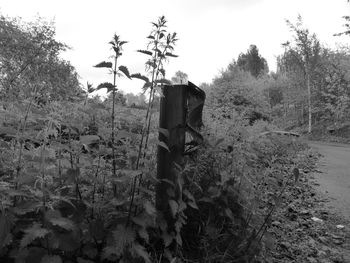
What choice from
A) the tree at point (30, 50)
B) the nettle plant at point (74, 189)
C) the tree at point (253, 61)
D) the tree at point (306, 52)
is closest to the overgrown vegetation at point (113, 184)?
the nettle plant at point (74, 189)

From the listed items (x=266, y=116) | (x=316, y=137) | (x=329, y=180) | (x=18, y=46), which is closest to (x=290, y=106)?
(x=316, y=137)

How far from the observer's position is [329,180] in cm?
695

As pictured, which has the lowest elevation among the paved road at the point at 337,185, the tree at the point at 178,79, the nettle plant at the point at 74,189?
the paved road at the point at 337,185

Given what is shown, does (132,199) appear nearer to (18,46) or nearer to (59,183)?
(59,183)

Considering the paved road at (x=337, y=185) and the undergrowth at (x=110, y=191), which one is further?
the paved road at (x=337, y=185)

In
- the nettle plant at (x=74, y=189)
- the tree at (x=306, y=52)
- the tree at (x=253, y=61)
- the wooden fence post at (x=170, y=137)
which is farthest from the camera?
the tree at (x=253, y=61)

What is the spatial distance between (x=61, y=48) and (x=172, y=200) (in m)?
25.1

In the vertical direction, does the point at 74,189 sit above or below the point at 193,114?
below

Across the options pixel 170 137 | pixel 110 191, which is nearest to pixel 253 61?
pixel 170 137

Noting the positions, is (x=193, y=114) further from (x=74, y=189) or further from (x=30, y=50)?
(x=30, y=50)

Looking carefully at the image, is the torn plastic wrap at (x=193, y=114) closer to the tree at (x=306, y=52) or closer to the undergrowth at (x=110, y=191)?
the undergrowth at (x=110, y=191)

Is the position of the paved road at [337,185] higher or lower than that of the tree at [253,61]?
lower

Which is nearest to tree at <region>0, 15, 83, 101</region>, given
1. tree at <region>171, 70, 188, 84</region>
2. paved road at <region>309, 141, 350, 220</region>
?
paved road at <region>309, 141, 350, 220</region>

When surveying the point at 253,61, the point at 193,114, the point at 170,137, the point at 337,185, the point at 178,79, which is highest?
the point at 253,61
